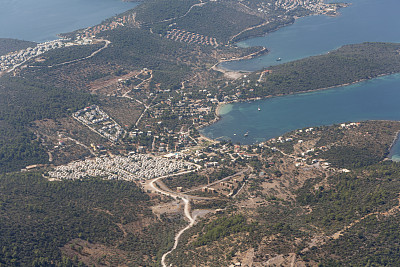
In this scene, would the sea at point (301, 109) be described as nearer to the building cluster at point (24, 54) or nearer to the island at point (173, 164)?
the island at point (173, 164)

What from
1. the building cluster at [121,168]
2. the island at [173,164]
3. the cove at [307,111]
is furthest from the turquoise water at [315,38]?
the building cluster at [121,168]

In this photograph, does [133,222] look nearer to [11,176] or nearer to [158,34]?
[11,176]

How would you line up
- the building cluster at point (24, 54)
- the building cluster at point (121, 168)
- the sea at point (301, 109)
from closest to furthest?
the building cluster at point (121, 168) < the sea at point (301, 109) < the building cluster at point (24, 54)

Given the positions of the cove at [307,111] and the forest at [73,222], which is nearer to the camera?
the forest at [73,222]

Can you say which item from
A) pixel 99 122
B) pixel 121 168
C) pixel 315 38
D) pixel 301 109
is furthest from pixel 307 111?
pixel 315 38

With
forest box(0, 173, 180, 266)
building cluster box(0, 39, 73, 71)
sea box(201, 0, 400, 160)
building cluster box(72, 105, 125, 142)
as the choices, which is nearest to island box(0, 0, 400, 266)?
forest box(0, 173, 180, 266)

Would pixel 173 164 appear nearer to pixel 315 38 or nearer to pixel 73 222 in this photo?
pixel 73 222

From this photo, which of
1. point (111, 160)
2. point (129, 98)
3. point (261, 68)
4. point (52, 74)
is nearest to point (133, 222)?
point (111, 160)
